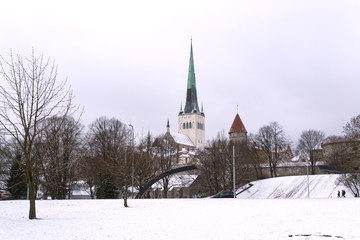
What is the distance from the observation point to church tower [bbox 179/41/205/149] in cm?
14664

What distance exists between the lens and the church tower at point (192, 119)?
14664cm

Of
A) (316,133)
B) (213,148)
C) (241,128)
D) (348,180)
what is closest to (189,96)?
(241,128)

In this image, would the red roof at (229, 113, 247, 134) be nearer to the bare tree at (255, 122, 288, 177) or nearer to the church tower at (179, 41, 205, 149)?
the church tower at (179, 41, 205, 149)

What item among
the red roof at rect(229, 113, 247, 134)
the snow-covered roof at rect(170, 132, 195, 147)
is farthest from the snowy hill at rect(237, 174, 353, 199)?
the snow-covered roof at rect(170, 132, 195, 147)

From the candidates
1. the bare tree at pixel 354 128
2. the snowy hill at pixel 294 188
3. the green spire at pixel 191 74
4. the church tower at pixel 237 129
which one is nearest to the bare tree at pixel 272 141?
the snowy hill at pixel 294 188

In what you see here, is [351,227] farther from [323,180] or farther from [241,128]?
[241,128]

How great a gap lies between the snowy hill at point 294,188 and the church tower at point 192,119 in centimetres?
8765

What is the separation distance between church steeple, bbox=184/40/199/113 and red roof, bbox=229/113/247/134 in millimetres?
30898

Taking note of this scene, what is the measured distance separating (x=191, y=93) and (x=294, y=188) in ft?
322

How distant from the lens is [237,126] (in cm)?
11481

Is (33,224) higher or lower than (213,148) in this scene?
lower

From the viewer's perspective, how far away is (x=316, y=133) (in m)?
80.1

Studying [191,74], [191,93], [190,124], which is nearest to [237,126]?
[191,74]

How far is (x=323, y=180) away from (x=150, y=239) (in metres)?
46.2
